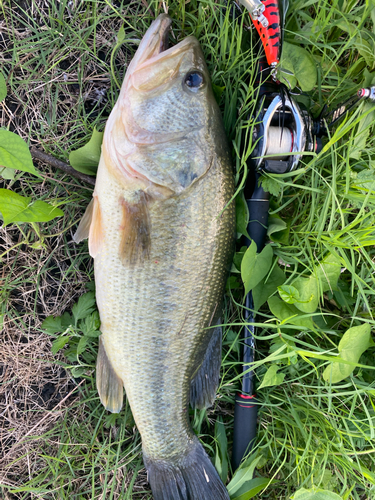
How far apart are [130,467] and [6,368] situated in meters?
1.02

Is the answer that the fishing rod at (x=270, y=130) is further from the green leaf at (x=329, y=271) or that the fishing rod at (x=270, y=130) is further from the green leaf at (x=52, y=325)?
the green leaf at (x=52, y=325)

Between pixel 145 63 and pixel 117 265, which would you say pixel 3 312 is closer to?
pixel 117 265

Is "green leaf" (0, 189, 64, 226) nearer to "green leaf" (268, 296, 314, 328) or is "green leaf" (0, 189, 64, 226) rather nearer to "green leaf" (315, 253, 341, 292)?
"green leaf" (268, 296, 314, 328)

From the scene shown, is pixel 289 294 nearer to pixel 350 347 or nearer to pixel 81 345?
pixel 350 347

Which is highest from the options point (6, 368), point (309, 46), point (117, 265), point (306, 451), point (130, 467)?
point (309, 46)

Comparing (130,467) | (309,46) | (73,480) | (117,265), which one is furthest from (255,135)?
(73,480)

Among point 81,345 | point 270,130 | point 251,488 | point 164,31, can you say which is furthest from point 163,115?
point 251,488

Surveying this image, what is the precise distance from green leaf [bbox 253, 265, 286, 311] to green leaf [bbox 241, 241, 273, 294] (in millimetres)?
105

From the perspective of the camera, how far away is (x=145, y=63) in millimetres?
1535

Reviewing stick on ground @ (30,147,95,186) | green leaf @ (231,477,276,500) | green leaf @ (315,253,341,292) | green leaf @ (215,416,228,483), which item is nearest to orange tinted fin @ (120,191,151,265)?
stick on ground @ (30,147,95,186)

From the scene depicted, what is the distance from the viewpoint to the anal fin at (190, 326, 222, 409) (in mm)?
1911

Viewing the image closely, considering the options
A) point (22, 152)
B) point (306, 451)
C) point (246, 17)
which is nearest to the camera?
point (22, 152)

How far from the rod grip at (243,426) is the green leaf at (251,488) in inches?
4.9

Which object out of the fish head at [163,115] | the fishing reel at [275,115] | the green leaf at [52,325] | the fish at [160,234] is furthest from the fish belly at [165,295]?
the green leaf at [52,325]
